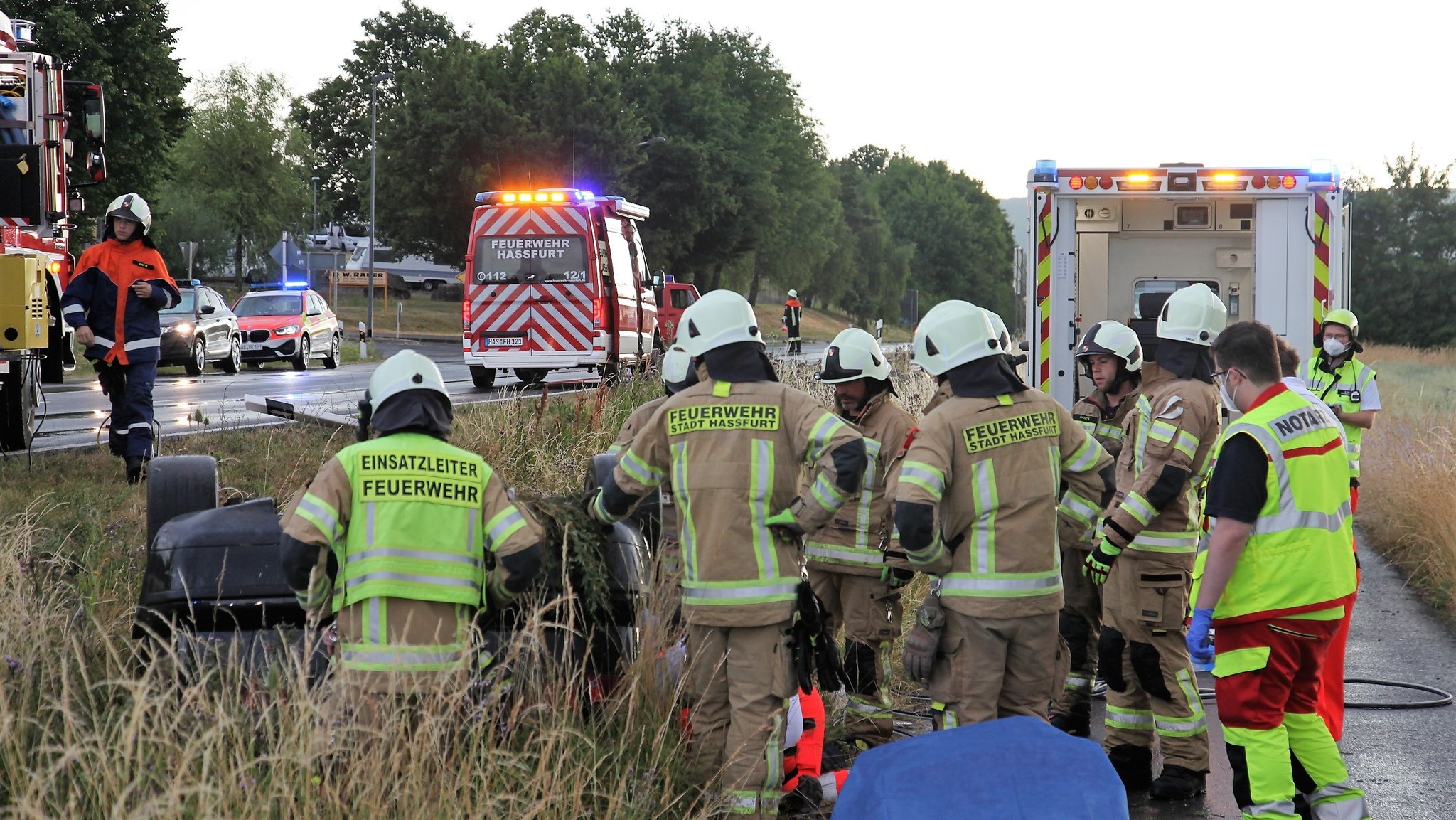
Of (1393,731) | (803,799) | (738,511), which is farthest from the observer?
(1393,731)

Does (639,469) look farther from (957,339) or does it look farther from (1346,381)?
(1346,381)

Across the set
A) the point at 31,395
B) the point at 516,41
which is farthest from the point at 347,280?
the point at 31,395

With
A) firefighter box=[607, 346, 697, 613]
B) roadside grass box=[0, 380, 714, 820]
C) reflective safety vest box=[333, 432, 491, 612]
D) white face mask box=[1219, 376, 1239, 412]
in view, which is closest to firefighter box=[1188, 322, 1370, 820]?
white face mask box=[1219, 376, 1239, 412]

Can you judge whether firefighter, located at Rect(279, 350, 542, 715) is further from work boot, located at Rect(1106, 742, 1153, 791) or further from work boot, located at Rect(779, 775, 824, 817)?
work boot, located at Rect(1106, 742, 1153, 791)

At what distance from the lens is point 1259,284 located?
9.27 metres

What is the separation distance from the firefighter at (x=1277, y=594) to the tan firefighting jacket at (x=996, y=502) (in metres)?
0.52

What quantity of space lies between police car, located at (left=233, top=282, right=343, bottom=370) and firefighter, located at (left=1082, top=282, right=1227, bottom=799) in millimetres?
21488

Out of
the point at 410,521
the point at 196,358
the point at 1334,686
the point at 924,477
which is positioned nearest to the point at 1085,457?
the point at 924,477

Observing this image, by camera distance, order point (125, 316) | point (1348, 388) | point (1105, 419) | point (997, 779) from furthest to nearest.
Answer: point (1348, 388)
point (125, 316)
point (1105, 419)
point (997, 779)

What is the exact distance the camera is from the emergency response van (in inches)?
721

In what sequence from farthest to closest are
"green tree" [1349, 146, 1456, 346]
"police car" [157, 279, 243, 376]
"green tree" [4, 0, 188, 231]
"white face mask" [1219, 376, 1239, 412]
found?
"green tree" [1349, 146, 1456, 346] → "green tree" [4, 0, 188, 231] → "police car" [157, 279, 243, 376] → "white face mask" [1219, 376, 1239, 412]

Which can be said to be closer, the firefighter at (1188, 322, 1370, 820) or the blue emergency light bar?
the firefighter at (1188, 322, 1370, 820)

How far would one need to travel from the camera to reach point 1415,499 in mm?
10320

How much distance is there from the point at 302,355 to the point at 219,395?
25.8ft
